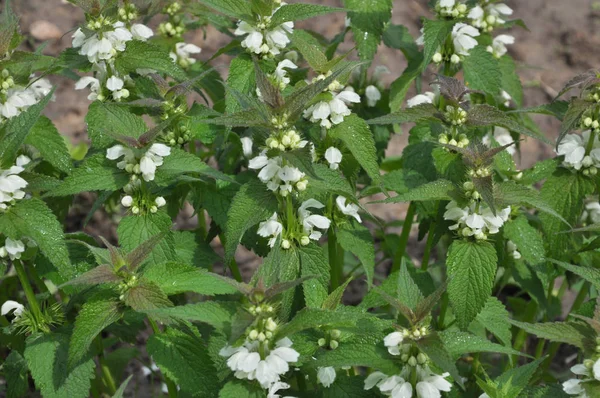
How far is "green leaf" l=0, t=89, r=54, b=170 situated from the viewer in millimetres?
3205

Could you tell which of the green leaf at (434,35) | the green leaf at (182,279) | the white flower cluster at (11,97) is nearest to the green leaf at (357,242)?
the green leaf at (182,279)

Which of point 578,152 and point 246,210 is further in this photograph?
point 578,152

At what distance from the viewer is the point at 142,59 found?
363cm

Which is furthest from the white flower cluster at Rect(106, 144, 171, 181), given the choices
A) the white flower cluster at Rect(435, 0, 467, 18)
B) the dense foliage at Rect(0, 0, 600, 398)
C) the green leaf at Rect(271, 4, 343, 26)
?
the white flower cluster at Rect(435, 0, 467, 18)

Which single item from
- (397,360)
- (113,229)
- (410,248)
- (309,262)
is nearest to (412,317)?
(397,360)

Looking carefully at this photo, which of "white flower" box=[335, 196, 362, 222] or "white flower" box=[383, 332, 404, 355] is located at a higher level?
"white flower" box=[383, 332, 404, 355]

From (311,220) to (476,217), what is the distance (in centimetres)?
71

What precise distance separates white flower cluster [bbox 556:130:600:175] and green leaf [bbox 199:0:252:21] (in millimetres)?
1655

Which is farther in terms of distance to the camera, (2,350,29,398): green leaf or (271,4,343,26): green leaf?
(2,350,29,398): green leaf

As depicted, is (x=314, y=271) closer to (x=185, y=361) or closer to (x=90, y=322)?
(x=185, y=361)

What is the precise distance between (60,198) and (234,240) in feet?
4.58

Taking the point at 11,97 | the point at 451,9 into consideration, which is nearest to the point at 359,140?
the point at 451,9

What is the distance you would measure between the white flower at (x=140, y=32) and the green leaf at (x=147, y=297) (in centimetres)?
140

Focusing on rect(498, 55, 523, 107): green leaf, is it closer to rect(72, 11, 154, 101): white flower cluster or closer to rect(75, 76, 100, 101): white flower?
rect(72, 11, 154, 101): white flower cluster
